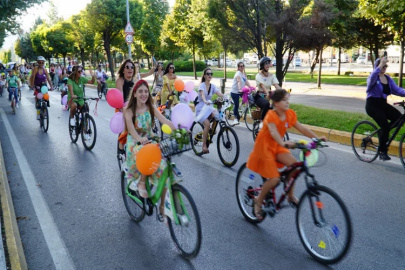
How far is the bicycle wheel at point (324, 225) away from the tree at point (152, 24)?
134ft

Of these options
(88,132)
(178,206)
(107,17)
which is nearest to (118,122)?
(178,206)

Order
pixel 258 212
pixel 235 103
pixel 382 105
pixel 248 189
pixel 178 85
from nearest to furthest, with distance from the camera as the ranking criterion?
pixel 258 212
pixel 248 189
pixel 382 105
pixel 178 85
pixel 235 103

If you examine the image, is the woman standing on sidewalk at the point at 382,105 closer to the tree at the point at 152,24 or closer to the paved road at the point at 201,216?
the paved road at the point at 201,216

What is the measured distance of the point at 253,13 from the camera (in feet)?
47.5

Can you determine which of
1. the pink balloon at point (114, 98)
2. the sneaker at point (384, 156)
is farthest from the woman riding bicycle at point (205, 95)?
the sneaker at point (384, 156)

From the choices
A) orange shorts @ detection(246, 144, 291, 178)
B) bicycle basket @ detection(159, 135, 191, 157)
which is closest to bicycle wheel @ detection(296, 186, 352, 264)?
orange shorts @ detection(246, 144, 291, 178)

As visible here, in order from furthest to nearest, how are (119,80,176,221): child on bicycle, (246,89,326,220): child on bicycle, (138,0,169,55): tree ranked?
1. (138,0,169,55): tree
2. (119,80,176,221): child on bicycle
3. (246,89,326,220): child on bicycle

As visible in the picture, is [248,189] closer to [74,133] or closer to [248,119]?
[74,133]

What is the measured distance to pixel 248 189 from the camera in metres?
4.51

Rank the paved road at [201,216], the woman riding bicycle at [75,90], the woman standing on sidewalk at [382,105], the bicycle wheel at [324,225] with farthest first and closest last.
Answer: the woman riding bicycle at [75,90] < the woman standing on sidewalk at [382,105] < the paved road at [201,216] < the bicycle wheel at [324,225]

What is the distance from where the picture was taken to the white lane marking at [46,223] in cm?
391

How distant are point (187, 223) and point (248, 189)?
43.0 inches

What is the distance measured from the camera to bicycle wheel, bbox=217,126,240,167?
6.97 m

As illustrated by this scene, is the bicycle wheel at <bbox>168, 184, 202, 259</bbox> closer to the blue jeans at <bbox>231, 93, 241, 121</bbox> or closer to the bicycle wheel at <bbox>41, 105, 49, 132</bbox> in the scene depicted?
the blue jeans at <bbox>231, 93, 241, 121</bbox>
